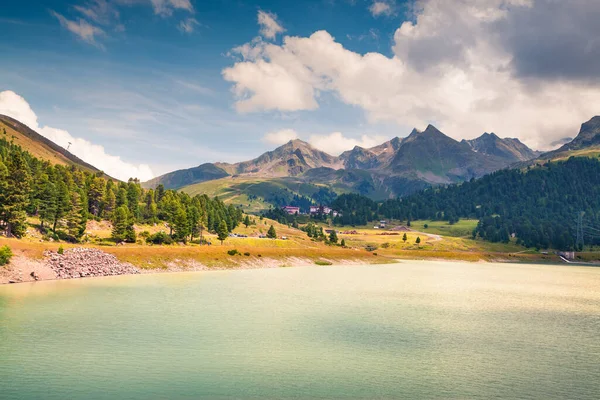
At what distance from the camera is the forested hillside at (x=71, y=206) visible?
371 feet

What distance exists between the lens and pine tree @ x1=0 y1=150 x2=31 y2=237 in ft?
358

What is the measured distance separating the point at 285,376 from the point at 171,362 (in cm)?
939

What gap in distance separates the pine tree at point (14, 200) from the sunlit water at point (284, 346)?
4231 centimetres

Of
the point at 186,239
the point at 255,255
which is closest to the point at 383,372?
the point at 255,255

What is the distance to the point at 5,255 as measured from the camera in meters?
81.8

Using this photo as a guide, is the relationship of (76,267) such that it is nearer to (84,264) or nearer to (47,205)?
(84,264)

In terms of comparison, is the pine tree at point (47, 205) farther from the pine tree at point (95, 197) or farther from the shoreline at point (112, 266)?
the pine tree at point (95, 197)

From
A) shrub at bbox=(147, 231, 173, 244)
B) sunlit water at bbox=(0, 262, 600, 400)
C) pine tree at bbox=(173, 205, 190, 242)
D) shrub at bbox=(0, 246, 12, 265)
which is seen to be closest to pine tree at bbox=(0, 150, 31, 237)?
shrub at bbox=(0, 246, 12, 265)

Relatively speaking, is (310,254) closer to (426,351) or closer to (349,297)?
(349,297)

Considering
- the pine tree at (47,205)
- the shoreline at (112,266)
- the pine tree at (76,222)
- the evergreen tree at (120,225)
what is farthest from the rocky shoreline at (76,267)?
the pine tree at (47,205)

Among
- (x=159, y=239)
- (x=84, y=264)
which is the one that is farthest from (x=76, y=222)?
(x=84, y=264)

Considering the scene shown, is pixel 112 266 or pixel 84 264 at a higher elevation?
pixel 84 264

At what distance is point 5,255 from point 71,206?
50.9m

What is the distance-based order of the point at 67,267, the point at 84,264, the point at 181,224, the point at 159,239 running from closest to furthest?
the point at 67,267
the point at 84,264
the point at 159,239
the point at 181,224
